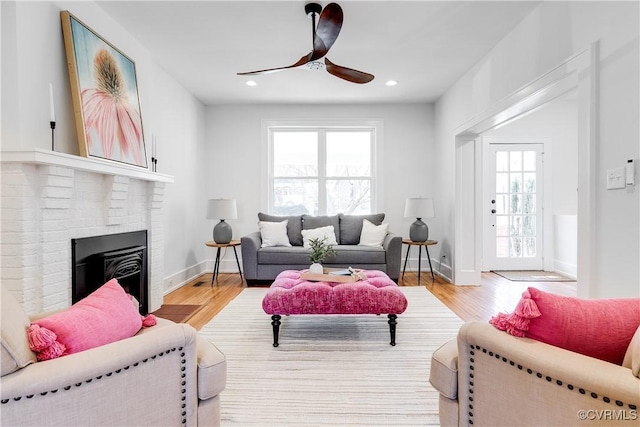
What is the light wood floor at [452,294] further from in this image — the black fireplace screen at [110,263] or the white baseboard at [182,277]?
the black fireplace screen at [110,263]

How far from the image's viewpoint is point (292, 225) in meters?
4.87

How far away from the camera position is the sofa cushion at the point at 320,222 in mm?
4861

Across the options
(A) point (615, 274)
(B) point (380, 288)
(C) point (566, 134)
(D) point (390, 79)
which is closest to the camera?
(A) point (615, 274)

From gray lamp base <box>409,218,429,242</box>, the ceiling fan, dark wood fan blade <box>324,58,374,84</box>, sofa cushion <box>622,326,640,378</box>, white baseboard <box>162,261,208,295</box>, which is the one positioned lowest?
white baseboard <box>162,261,208,295</box>

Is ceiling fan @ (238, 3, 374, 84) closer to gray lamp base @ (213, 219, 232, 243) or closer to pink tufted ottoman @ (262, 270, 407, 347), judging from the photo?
pink tufted ottoman @ (262, 270, 407, 347)

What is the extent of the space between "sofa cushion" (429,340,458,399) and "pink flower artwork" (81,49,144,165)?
2.70 m

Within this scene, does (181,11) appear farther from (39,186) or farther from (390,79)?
(390,79)

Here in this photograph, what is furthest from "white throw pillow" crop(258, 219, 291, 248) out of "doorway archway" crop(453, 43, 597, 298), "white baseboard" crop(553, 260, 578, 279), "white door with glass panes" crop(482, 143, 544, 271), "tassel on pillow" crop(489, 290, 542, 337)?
"white baseboard" crop(553, 260, 578, 279)

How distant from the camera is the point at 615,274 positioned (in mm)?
1945

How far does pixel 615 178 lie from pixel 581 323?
1443 millimetres

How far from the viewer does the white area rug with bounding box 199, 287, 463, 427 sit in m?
1.66

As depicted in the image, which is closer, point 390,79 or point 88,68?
point 88,68

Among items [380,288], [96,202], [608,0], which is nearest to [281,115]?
[96,202]

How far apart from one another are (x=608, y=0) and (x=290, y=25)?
2.28 meters
